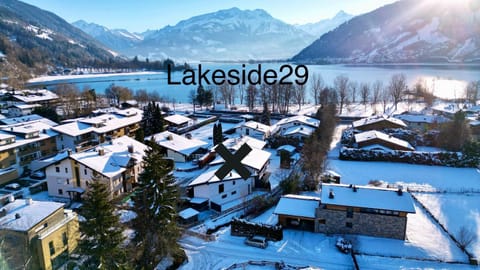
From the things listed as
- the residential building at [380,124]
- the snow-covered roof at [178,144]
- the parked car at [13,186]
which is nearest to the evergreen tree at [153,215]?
the snow-covered roof at [178,144]

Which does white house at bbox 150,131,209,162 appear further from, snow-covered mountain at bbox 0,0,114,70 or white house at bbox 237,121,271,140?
snow-covered mountain at bbox 0,0,114,70

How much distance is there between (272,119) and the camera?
168ft

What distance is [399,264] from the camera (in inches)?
562

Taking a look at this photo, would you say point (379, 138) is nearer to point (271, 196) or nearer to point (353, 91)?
point (271, 196)

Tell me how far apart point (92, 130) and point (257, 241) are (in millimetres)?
24309

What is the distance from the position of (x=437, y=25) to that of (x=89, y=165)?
21363cm

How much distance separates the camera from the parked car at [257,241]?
15.8m

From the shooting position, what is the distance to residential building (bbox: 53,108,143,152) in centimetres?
3162

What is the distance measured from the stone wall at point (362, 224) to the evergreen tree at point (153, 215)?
8.02 m

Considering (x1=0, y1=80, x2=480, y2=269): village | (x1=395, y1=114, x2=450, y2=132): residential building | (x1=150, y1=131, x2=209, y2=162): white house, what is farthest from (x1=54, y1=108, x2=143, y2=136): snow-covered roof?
(x1=395, y1=114, x2=450, y2=132): residential building

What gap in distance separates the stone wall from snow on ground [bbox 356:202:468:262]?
353 millimetres

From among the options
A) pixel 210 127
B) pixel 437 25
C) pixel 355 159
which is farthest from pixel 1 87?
pixel 437 25

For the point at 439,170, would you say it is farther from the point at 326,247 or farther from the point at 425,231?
the point at 326,247

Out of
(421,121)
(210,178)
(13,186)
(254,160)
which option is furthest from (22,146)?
(421,121)
